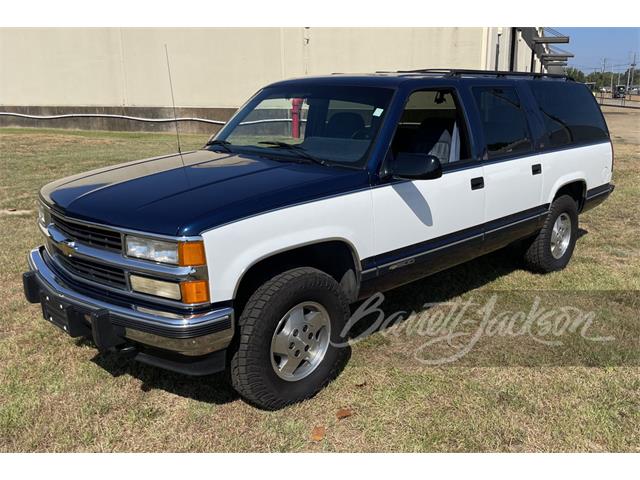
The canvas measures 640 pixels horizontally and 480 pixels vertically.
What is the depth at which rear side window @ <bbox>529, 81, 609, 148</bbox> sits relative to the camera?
546 cm

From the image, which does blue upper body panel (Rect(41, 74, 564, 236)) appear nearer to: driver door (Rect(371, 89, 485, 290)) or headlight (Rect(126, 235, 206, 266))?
headlight (Rect(126, 235, 206, 266))

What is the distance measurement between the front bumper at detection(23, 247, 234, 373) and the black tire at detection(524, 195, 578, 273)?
3.67 m

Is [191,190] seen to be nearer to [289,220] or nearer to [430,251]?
[289,220]

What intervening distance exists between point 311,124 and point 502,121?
5.56 feet

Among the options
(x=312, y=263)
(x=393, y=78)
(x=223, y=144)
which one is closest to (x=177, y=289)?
(x=312, y=263)

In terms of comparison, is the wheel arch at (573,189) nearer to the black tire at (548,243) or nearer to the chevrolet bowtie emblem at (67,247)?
the black tire at (548,243)

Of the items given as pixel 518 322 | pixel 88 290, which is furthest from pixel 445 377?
pixel 88 290

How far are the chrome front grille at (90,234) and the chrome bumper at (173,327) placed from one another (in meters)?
0.32

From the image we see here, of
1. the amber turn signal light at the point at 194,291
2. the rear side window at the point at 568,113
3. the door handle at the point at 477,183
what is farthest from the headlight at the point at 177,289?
the rear side window at the point at 568,113

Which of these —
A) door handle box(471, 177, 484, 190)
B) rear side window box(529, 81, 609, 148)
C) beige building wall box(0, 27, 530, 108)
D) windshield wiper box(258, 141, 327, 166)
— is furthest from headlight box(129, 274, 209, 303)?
beige building wall box(0, 27, 530, 108)

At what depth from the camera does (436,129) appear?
4715 millimetres

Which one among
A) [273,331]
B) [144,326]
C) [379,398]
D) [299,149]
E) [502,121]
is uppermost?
[502,121]

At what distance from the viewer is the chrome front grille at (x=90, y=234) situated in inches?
122
